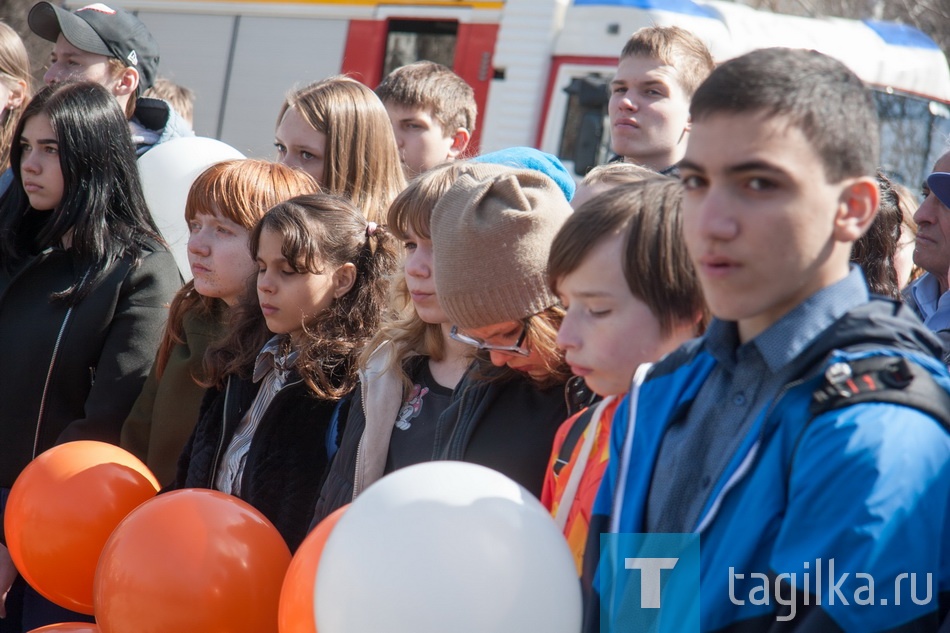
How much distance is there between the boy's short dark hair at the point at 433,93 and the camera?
515 cm

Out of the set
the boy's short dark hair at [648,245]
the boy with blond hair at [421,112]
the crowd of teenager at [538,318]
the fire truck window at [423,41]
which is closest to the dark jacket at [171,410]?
the crowd of teenager at [538,318]

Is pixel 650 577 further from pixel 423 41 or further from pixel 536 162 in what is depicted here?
pixel 423 41

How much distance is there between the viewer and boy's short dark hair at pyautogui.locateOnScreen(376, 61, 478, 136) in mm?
5148

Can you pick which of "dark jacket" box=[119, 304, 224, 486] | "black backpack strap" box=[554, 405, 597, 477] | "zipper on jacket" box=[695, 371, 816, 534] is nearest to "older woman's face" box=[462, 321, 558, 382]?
"black backpack strap" box=[554, 405, 597, 477]

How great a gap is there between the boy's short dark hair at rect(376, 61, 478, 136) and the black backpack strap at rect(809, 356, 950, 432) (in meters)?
3.73

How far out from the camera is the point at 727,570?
1706 mm

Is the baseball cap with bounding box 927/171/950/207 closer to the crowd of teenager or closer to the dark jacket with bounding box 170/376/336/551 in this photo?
the crowd of teenager

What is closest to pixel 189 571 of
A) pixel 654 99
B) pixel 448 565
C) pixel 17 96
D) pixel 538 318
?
pixel 448 565

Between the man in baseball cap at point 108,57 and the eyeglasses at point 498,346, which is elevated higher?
the man in baseball cap at point 108,57

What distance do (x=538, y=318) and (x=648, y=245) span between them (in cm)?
63

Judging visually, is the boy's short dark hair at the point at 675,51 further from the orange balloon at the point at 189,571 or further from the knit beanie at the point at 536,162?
the orange balloon at the point at 189,571

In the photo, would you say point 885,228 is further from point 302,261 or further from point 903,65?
point 903,65

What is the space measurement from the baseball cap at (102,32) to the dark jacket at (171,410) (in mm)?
2242

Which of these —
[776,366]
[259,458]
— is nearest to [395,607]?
[776,366]
